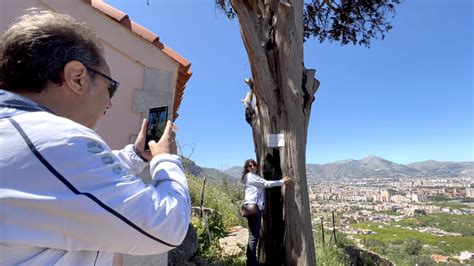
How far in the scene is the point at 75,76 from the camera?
3.24ft

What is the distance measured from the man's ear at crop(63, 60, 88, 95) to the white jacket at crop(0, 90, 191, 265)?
14 cm

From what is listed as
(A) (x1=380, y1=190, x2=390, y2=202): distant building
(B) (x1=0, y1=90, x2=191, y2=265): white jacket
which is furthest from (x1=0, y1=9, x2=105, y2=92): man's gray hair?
(A) (x1=380, y1=190, x2=390, y2=202): distant building

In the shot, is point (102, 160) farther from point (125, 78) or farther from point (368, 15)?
point (368, 15)

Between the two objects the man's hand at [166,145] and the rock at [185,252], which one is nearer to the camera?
the man's hand at [166,145]

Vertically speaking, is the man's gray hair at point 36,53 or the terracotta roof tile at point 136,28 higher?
the terracotta roof tile at point 136,28

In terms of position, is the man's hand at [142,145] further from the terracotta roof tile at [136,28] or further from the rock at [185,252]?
the rock at [185,252]

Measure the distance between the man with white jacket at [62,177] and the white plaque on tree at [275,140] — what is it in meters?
3.53

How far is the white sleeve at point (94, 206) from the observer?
2.42 feet

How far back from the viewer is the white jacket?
0.73 meters

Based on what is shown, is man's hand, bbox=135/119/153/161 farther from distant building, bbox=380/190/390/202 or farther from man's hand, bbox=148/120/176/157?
distant building, bbox=380/190/390/202

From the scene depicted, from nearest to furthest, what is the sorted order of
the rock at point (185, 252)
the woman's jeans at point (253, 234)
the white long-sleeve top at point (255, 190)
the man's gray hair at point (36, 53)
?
the man's gray hair at point (36, 53) → the white long-sleeve top at point (255, 190) → the woman's jeans at point (253, 234) → the rock at point (185, 252)

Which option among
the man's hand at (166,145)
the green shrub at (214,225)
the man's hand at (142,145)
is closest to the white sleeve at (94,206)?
the man's hand at (166,145)

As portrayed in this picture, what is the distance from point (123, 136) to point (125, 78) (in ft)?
2.41

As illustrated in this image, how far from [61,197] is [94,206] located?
79 millimetres
